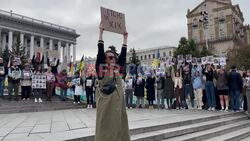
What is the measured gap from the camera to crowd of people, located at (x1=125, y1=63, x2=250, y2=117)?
10.7 metres

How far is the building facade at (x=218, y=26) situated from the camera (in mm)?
70812

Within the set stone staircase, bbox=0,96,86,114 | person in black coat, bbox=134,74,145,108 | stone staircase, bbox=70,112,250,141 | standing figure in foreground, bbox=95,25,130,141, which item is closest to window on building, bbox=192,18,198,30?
person in black coat, bbox=134,74,145,108

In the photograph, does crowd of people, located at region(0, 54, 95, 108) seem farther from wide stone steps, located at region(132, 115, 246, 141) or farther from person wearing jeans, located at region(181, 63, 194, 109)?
wide stone steps, located at region(132, 115, 246, 141)

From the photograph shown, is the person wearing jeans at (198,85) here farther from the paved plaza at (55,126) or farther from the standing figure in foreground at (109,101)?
the standing figure in foreground at (109,101)

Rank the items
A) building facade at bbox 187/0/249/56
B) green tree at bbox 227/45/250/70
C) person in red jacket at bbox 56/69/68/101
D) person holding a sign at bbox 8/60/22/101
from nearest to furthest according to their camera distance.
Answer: person holding a sign at bbox 8/60/22/101
person in red jacket at bbox 56/69/68/101
green tree at bbox 227/45/250/70
building facade at bbox 187/0/249/56

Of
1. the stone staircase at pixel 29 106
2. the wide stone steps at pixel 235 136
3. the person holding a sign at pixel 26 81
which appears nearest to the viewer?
the wide stone steps at pixel 235 136

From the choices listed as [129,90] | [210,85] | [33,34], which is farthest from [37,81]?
[33,34]

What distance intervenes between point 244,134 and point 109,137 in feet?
20.3

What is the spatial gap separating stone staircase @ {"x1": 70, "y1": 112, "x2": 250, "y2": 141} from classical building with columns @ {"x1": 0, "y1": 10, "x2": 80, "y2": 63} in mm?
55273

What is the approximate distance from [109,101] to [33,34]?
74.4 metres

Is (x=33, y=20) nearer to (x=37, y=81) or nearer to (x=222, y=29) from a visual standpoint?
(x=222, y=29)

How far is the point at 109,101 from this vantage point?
3.42 meters

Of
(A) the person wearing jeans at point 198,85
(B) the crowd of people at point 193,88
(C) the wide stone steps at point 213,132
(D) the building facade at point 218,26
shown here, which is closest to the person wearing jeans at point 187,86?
(B) the crowd of people at point 193,88

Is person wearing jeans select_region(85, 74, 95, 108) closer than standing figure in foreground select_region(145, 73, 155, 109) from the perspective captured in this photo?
No
